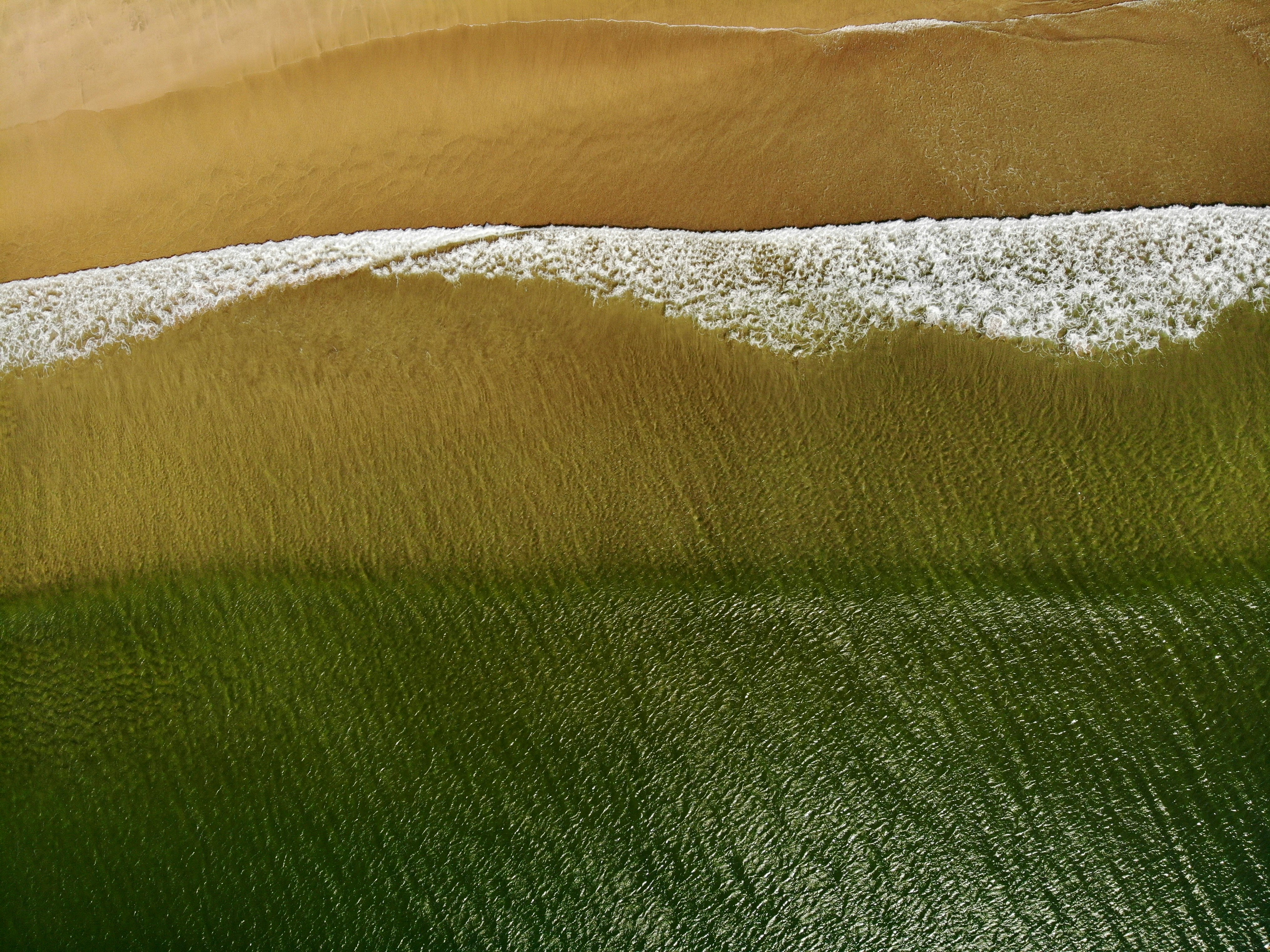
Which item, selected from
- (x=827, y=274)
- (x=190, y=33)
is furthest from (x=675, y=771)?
(x=190, y=33)

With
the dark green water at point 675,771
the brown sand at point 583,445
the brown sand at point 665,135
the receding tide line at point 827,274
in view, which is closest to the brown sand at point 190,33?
the brown sand at point 665,135

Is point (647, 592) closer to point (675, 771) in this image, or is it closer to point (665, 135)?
point (675, 771)

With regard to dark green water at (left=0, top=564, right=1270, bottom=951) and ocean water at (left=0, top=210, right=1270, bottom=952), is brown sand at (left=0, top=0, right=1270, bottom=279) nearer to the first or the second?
ocean water at (left=0, top=210, right=1270, bottom=952)

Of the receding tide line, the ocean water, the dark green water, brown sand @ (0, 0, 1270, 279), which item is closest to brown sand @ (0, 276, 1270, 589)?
the ocean water

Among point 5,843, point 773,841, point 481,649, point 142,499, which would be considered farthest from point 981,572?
point 5,843

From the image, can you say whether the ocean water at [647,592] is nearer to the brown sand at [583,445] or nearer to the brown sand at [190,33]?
the brown sand at [583,445]

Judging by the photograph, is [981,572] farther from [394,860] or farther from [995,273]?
[394,860]

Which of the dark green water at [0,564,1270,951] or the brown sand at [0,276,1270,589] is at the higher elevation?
the brown sand at [0,276,1270,589]
